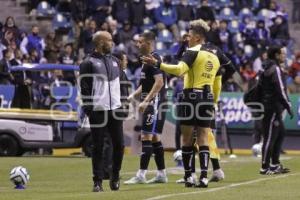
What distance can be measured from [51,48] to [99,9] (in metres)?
3.30

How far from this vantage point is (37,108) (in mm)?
26094

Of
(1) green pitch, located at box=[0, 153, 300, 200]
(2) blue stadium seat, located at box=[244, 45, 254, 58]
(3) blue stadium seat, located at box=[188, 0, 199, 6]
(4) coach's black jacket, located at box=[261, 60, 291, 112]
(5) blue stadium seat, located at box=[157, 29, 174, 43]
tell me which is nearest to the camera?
(1) green pitch, located at box=[0, 153, 300, 200]

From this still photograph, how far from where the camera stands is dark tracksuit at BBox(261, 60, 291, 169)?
1742 cm

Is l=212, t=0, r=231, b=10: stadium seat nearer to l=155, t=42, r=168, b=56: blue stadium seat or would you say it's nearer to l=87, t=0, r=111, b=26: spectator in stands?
l=155, t=42, r=168, b=56: blue stadium seat

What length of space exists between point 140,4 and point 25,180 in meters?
19.0

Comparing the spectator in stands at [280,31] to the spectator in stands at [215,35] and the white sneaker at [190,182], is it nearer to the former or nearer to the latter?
the spectator in stands at [215,35]

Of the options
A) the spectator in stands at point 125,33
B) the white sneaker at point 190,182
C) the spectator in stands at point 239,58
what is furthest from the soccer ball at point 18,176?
the spectator in stands at point 239,58

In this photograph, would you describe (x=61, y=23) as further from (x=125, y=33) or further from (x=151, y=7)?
(x=151, y=7)

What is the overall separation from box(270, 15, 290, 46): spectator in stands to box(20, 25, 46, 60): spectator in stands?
7798 mm

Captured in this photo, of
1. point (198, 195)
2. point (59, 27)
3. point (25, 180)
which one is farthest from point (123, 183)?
point (59, 27)

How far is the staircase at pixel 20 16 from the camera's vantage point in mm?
33719

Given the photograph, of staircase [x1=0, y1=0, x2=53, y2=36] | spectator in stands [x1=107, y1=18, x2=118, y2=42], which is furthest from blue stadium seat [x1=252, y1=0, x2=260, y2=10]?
staircase [x1=0, y1=0, x2=53, y2=36]

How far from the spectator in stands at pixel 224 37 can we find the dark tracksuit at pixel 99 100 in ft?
62.3

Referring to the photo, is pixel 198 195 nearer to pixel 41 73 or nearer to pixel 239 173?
pixel 239 173
